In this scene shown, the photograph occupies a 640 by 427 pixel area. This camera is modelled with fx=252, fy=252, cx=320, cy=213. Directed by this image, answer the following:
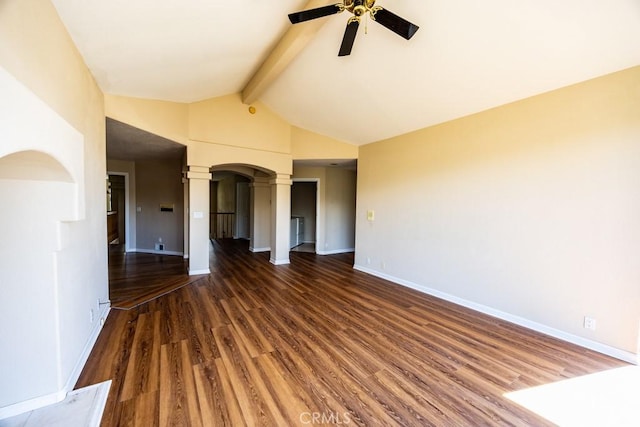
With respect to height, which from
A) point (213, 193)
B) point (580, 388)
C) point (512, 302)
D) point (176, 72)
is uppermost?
point (176, 72)

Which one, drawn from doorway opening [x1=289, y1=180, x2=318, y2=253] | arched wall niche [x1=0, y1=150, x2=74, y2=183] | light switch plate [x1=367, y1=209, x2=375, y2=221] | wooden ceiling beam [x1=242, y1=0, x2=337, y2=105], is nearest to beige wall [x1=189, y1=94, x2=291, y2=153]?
wooden ceiling beam [x1=242, y1=0, x2=337, y2=105]

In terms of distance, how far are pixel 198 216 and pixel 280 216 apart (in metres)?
1.72

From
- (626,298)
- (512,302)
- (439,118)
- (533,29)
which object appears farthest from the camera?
(439,118)

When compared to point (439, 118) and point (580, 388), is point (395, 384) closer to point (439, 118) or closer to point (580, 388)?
point (580, 388)

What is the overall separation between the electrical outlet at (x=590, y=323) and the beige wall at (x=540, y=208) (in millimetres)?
35

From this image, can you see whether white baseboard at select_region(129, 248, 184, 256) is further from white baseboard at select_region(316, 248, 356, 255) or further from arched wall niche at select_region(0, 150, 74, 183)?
arched wall niche at select_region(0, 150, 74, 183)

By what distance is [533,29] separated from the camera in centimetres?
217

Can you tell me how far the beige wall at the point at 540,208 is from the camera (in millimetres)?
Answer: 2383

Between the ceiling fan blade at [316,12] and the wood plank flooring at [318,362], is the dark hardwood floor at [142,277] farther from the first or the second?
the ceiling fan blade at [316,12]

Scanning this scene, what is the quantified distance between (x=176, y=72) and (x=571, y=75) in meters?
4.38

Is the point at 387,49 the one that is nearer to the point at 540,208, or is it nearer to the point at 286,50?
the point at 286,50

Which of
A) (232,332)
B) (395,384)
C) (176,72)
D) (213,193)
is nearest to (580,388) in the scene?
(395,384)

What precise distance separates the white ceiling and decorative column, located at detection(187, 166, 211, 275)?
1.36 metres

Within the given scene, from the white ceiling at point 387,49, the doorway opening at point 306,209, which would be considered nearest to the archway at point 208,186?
the white ceiling at point 387,49
